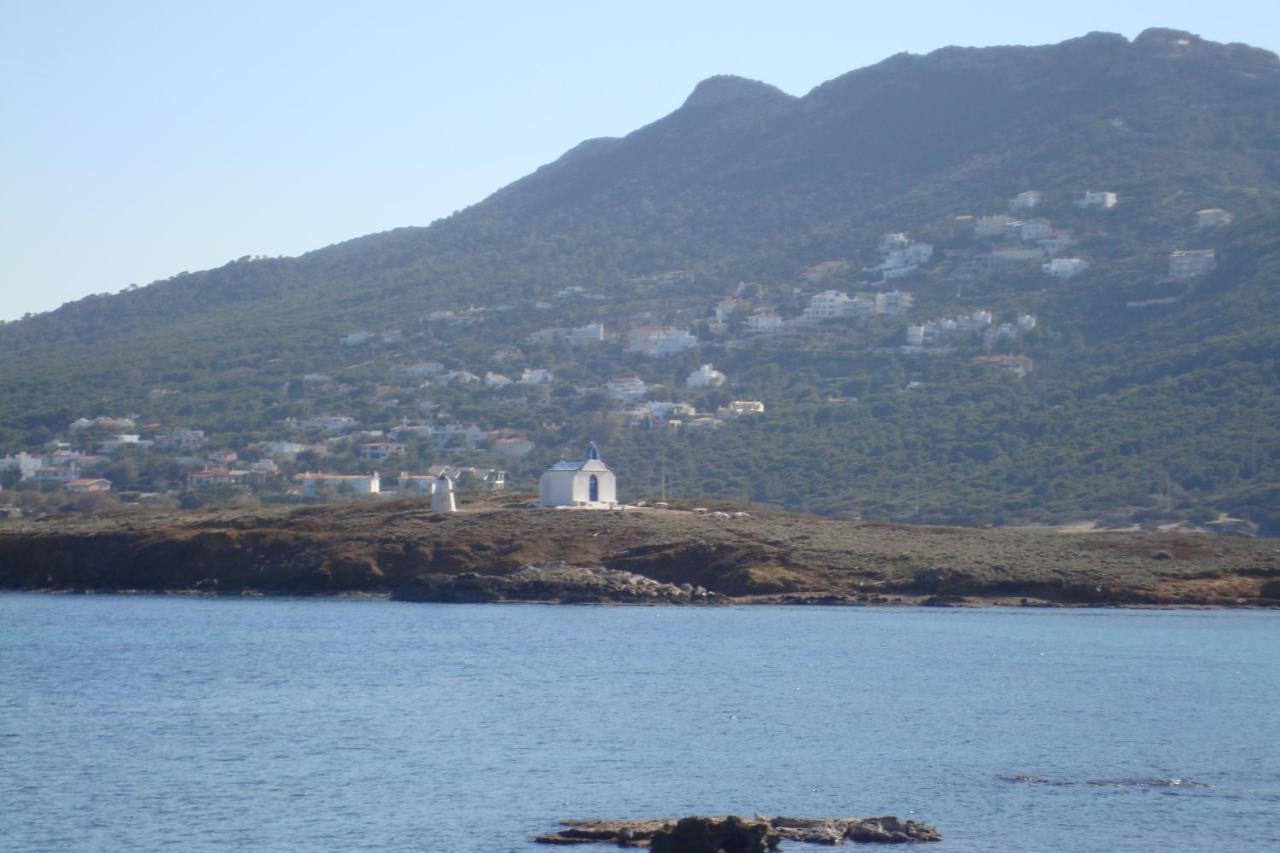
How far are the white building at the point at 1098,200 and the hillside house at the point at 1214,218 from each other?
9.54m

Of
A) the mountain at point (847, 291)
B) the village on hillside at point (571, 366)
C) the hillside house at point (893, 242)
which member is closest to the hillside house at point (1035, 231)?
the village on hillside at point (571, 366)

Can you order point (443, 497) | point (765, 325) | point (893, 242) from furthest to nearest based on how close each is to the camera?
point (893, 242) → point (765, 325) → point (443, 497)

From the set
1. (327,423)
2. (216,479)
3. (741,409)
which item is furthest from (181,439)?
(741,409)

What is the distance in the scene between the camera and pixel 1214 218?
120 m

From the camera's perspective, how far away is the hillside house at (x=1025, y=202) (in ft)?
445

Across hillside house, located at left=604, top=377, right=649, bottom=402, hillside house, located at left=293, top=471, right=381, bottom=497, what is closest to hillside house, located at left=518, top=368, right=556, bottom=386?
hillside house, located at left=604, top=377, right=649, bottom=402

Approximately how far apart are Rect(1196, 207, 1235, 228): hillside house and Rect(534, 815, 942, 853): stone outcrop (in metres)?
107

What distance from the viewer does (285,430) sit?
113 meters

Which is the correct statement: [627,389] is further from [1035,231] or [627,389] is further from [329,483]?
[1035,231]

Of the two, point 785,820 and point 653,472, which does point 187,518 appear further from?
point 785,820

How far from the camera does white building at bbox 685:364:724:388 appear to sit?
4729 inches

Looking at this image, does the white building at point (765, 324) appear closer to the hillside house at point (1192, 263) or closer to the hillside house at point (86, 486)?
the hillside house at point (1192, 263)

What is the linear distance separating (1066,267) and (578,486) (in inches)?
2663

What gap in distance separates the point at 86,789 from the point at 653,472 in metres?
75.6
